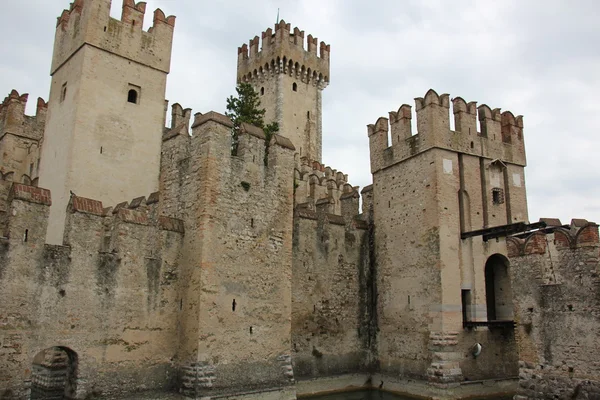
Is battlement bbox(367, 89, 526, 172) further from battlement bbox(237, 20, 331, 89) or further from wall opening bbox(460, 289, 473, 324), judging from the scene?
battlement bbox(237, 20, 331, 89)

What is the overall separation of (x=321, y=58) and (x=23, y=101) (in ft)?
84.3

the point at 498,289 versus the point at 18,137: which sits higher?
the point at 18,137

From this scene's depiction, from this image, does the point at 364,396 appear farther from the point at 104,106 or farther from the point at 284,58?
the point at 284,58

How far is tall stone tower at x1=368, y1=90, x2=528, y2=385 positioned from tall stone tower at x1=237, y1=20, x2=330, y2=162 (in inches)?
799

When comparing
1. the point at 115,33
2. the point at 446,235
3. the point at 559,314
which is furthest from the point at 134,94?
the point at 559,314

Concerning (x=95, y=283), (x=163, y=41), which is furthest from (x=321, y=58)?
(x=95, y=283)

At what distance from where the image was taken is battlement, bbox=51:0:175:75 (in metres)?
21.0

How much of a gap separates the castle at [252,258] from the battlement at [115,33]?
0.08m

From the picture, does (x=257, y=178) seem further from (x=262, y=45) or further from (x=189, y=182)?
→ (x=262, y=45)

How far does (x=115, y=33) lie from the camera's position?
21.6 metres

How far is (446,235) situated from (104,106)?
14.0 m

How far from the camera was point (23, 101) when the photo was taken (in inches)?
1115

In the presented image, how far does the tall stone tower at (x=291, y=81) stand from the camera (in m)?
43.0

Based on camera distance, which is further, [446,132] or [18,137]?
[18,137]
